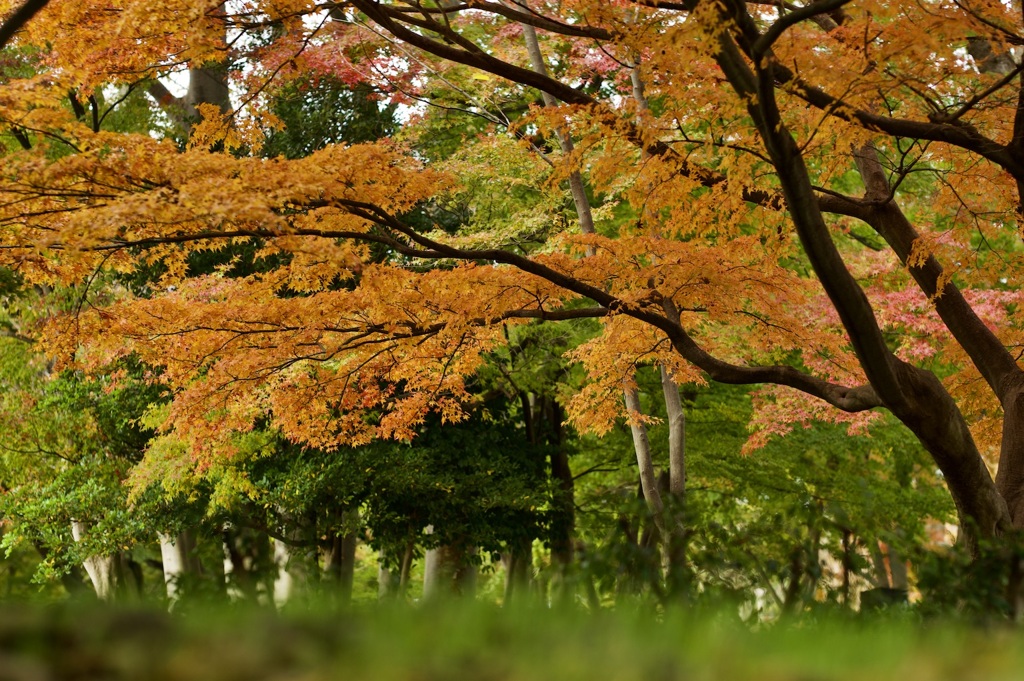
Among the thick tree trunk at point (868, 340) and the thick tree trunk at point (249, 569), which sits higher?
the thick tree trunk at point (868, 340)

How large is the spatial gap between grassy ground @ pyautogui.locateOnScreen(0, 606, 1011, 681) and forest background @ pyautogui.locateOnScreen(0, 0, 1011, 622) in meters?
0.71

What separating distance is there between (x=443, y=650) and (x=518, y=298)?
18.5 feet

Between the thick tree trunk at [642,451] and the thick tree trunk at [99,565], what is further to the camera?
the thick tree trunk at [99,565]

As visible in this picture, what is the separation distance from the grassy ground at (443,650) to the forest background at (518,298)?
707 mm

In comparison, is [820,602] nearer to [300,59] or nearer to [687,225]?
[687,225]

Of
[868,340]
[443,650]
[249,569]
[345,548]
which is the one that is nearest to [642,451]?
[868,340]

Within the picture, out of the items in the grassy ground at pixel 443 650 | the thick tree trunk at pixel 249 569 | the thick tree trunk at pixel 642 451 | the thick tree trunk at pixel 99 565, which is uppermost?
the thick tree trunk at pixel 642 451

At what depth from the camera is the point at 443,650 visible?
2.40m

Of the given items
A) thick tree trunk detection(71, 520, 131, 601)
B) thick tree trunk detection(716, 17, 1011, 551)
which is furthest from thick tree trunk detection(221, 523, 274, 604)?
thick tree trunk detection(71, 520, 131, 601)

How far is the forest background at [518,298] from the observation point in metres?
5.55

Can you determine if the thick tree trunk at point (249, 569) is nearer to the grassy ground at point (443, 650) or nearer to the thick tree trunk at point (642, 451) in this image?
the grassy ground at point (443, 650)

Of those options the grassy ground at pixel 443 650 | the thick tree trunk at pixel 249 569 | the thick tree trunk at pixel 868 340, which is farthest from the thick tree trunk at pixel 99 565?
the grassy ground at pixel 443 650

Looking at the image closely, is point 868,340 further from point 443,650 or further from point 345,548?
point 345,548

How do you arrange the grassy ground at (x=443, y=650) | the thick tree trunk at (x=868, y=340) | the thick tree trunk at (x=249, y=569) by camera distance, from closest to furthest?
the grassy ground at (x=443, y=650), the thick tree trunk at (x=249, y=569), the thick tree trunk at (x=868, y=340)
